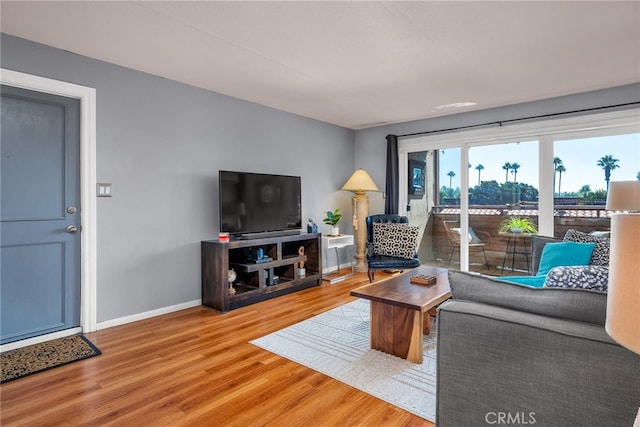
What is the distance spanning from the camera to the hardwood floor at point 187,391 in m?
1.74

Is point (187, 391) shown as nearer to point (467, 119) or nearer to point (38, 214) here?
point (38, 214)

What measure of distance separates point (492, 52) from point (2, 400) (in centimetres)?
408

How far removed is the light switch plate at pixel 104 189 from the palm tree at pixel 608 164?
16.7 ft

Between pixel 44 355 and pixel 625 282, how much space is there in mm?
3231

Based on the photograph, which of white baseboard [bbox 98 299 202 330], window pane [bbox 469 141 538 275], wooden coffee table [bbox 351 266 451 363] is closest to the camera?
wooden coffee table [bbox 351 266 451 363]

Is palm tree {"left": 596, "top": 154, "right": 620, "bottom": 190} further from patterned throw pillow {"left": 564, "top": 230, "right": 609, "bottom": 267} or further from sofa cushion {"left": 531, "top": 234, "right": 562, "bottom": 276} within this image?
patterned throw pillow {"left": 564, "top": 230, "right": 609, "bottom": 267}

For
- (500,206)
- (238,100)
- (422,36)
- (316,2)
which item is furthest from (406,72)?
(500,206)

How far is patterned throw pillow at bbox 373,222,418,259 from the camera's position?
172 inches

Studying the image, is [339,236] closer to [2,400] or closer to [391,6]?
[391,6]

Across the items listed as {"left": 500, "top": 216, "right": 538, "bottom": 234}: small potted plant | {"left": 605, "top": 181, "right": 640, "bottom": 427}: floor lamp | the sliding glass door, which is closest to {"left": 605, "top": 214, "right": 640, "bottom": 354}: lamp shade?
{"left": 605, "top": 181, "right": 640, "bottom": 427}: floor lamp

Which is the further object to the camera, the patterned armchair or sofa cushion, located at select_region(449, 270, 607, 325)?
the patterned armchair

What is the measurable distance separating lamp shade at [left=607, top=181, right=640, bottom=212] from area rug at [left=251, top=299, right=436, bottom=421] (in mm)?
1953

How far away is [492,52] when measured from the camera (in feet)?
9.23

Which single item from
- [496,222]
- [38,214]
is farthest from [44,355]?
→ [496,222]
